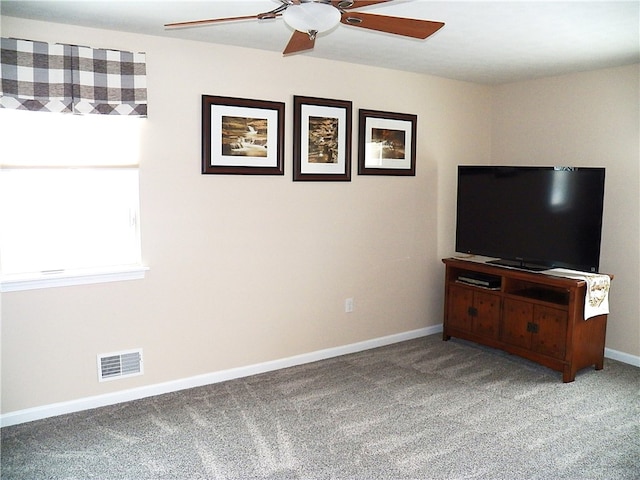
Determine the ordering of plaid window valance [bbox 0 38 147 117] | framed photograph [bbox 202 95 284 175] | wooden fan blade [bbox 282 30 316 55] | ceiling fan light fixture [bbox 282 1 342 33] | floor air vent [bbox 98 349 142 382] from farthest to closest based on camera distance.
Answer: framed photograph [bbox 202 95 284 175], floor air vent [bbox 98 349 142 382], plaid window valance [bbox 0 38 147 117], wooden fan blade [bbox 282 30 316 55], ceiling fan light fixture [bbox 282 1 342 33]

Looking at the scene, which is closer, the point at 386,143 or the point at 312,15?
the point at 312,15

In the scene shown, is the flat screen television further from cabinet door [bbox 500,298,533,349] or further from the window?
the window

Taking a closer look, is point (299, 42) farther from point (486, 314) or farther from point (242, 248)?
point (486, 314)

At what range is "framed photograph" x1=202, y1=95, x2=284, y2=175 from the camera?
3.66 meters

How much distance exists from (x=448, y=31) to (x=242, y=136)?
1.51m

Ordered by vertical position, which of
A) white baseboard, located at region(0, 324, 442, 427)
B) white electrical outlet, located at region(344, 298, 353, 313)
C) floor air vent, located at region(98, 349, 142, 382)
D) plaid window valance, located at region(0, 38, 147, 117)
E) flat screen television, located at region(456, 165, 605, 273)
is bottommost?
white baseboard, located at region(0, 324, 442, 427)

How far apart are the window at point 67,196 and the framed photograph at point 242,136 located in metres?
0.48

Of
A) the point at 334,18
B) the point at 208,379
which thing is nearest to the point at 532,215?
the point at 208,379

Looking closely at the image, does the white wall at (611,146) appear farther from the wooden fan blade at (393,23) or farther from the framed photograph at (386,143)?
the wooden fan blade at (393,23)

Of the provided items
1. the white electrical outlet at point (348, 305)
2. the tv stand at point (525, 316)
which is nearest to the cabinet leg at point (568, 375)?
the tv stand at point (525, 316)

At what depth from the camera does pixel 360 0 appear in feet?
6.52

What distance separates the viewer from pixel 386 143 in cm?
452

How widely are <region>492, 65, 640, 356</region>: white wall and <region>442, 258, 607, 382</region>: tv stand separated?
364mm

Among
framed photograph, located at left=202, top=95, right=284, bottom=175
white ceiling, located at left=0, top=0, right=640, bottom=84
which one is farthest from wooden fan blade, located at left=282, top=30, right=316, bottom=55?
framed photograph, located at left=202, top=95, right=284, bottom=175
